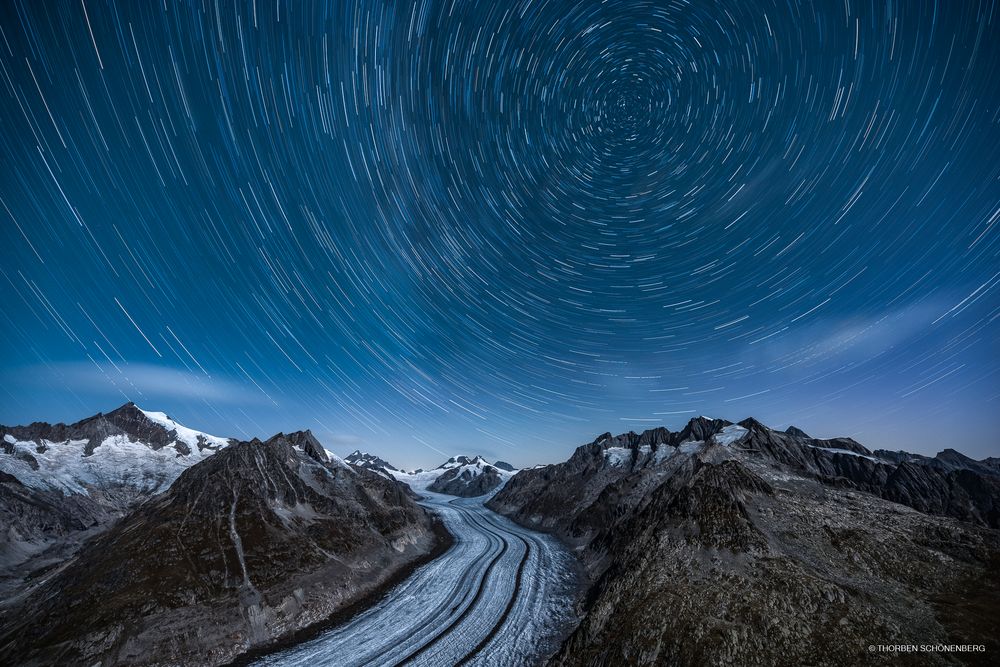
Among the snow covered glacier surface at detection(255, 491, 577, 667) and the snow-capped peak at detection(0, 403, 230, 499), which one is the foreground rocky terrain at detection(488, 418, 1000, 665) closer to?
the snow covered glacier surface at detection(255, 491, 577, 667)

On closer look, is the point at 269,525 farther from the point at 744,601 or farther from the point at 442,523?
the point at 442,523

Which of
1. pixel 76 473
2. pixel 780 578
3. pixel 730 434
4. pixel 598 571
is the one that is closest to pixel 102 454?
pixel 76 473

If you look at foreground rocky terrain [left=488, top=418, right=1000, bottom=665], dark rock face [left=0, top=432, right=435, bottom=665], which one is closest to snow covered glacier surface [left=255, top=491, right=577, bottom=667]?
foreground rocky terrain [left=488, top=418, right=1000, bottom=665]

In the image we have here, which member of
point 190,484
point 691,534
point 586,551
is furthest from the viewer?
point 586,551

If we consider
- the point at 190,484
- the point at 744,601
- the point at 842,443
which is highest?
the point at 842,443

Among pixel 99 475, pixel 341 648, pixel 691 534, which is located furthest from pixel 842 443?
pixel 99 475

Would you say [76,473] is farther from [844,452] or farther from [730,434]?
[844,452]

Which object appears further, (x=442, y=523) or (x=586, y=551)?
(x=442, y=523)
